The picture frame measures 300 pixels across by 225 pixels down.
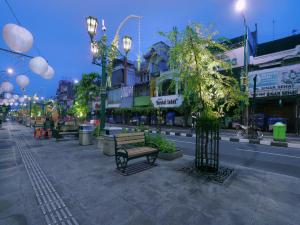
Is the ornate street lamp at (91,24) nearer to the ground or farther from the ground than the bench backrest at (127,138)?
farther from the ground

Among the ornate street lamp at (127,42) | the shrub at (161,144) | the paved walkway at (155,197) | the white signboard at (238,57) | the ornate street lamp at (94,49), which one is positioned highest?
the white signboard at (238,57)

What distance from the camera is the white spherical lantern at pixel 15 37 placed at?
549 centimetres

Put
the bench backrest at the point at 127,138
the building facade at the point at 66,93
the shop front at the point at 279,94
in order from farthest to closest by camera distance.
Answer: the building facade at the point at 66,93
the shop front at the point at 279,94
the bench backrest at the point at 127,138

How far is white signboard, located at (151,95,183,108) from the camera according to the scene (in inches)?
867

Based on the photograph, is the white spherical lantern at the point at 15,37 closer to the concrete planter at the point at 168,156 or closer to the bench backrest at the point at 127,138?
the bench backrest at the point at 127,138

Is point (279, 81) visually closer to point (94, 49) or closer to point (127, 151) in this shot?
point (94, 49)

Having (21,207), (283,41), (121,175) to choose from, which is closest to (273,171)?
(121,175)

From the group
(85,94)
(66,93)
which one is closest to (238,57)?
(85,94)

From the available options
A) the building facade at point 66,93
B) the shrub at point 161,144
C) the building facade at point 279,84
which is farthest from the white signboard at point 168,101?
the building facade at point 66,93

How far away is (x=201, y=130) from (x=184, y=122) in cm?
1817

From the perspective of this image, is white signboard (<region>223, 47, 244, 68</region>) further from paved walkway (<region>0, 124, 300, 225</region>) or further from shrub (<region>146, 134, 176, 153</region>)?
paved walkway (<region>0, 124, 300, 225</region>)

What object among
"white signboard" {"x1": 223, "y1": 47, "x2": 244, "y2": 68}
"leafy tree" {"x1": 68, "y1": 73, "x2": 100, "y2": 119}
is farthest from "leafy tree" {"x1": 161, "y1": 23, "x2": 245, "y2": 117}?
"white signboard" {"x1": 223, "y1": 47, "x2": 244, "y2": 68}

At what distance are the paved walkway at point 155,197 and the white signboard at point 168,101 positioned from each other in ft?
56.1

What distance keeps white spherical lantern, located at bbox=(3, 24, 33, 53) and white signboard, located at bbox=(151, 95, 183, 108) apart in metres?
18.0
